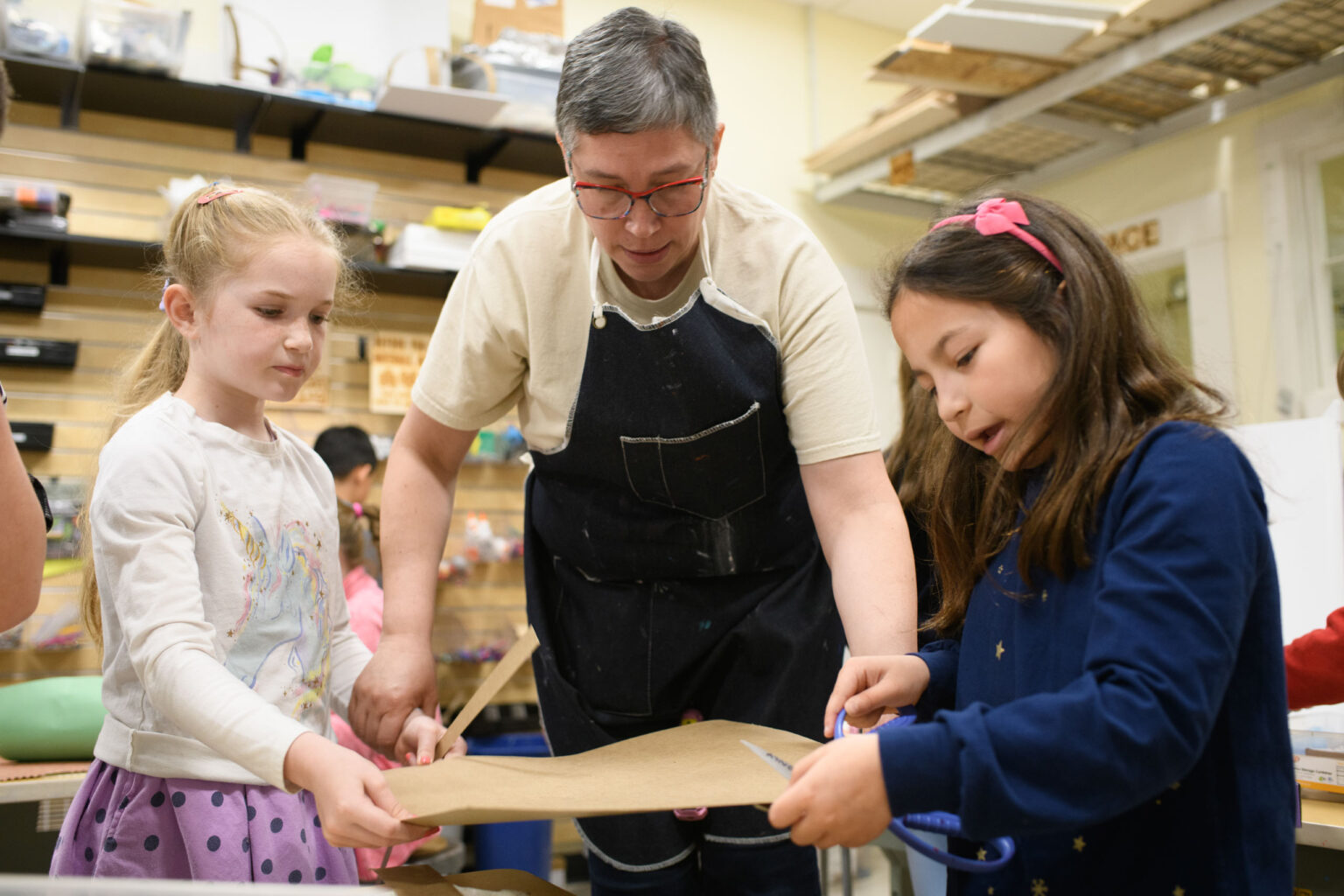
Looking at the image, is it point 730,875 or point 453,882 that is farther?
point 730,875

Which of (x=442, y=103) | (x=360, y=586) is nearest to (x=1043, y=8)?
(x=442, y=103)

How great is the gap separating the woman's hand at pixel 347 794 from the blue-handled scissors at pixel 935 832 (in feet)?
0.92

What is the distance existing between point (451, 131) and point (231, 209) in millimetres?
2534

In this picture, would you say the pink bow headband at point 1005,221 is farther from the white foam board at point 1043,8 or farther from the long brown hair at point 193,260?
the white foam board at point 1043,8

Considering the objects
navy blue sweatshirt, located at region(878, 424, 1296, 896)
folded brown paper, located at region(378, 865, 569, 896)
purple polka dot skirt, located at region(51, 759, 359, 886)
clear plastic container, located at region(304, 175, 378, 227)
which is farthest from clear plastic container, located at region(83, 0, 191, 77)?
navy blue sweatshirt, located at region(878, 424, 1296, 896)

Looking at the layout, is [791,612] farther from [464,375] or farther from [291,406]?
[291,406]

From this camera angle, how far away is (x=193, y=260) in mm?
1230

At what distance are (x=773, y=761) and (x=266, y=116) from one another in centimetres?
325

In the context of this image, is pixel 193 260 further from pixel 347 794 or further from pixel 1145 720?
pixel 1145 720

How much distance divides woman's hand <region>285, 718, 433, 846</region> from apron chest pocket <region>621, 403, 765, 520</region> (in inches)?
19.6

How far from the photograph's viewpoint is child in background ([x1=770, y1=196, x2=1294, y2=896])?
2.25 feet

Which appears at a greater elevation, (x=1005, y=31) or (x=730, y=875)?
(x=1005, y=31)

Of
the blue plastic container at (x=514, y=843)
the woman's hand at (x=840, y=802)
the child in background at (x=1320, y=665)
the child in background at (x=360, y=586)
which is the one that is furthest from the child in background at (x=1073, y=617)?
the blue plastic container at (x=514, y=843)

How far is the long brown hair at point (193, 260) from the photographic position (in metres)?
1.22
